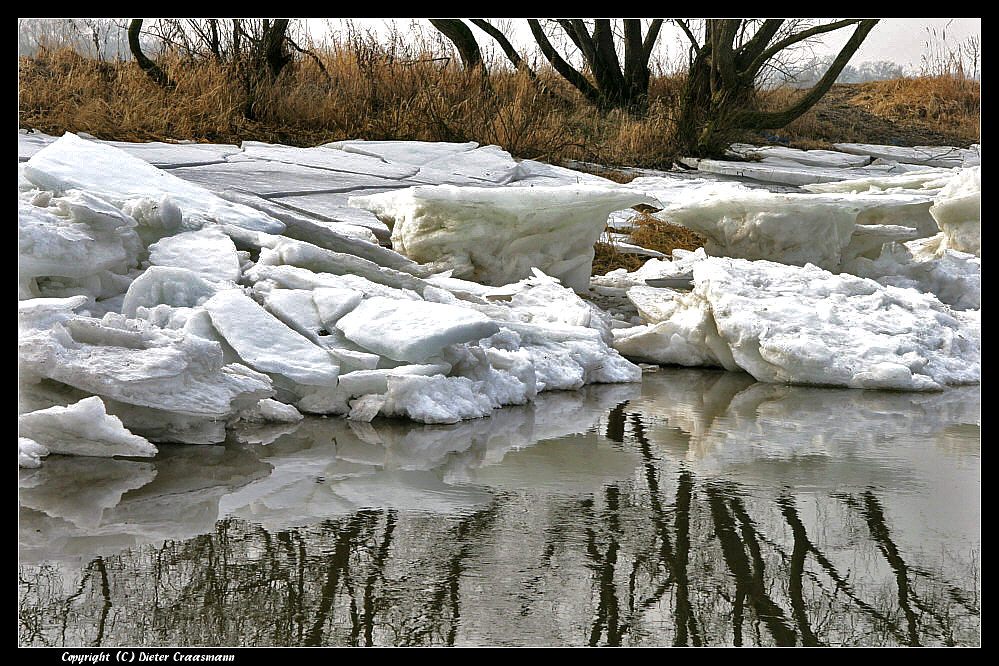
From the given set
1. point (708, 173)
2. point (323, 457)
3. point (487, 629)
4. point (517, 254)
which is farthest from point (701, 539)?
point (708, 173)

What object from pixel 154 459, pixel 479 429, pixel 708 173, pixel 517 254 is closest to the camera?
pixel 154 459

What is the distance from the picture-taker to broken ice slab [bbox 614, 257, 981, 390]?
152 inches

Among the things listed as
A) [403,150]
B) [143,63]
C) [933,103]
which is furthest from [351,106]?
[933,103]

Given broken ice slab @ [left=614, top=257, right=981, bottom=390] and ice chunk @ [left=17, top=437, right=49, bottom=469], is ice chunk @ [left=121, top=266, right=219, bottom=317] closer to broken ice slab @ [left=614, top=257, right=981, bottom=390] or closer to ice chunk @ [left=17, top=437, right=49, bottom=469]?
ice chunk @ [left=17, top=437, right=49, bottom=469]

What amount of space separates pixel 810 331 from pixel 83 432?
2.83 metres

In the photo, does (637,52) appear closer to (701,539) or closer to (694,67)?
(694,67)

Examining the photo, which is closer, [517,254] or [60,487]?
[60,487]

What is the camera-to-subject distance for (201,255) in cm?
362

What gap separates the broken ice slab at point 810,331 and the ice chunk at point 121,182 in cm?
186

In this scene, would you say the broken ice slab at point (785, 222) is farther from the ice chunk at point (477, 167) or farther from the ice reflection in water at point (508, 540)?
the ice reflection in water at point (508, 540)

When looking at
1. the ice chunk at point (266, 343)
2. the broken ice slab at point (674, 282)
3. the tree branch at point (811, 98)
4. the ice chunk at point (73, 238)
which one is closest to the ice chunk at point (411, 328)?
the ice chunk at point (266, 343)

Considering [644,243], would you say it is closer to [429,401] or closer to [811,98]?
[429,401]

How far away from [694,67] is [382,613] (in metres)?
10.0

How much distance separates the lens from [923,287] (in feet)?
17.6
